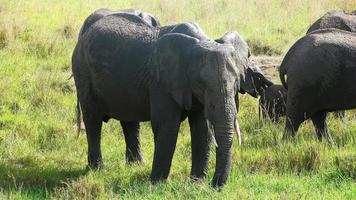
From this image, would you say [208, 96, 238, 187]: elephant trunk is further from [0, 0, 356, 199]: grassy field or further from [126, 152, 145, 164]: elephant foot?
[126, 152, 145, 164]: elephant foot

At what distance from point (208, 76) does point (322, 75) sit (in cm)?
290

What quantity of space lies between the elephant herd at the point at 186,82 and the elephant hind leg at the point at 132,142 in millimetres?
12

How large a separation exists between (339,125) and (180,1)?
9.17 meters

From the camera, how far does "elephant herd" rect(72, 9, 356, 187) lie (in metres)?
6.38

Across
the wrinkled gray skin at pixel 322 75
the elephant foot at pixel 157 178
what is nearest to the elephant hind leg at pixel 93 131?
the elephant foot at pixel 157 178

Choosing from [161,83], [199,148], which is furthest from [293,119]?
[161,83]

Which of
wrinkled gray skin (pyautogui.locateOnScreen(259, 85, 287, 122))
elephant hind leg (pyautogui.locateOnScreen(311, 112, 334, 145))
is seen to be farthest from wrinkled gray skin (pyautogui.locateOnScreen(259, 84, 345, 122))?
elephant hind leg (pyautogui.locateOnScreen(311, 112, 334, 145))

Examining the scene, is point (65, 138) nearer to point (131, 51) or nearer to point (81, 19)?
point (131, 51)

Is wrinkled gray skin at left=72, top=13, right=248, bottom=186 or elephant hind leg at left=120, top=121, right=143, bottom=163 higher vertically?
wrinkled gray skin at left=72, top=13, right=248, bottom=186

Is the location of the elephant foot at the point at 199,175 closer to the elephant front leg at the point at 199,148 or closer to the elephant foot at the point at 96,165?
the elephant front leg at the point at 199,148

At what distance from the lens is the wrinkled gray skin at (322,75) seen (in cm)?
882

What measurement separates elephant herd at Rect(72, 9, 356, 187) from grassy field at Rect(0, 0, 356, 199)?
35 cm

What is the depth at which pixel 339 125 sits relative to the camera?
9.86 metres

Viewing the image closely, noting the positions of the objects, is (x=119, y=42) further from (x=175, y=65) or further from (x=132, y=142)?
(x=132, y=142)
